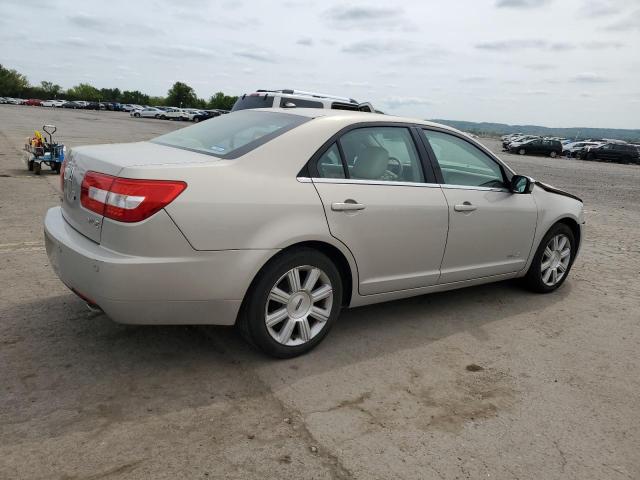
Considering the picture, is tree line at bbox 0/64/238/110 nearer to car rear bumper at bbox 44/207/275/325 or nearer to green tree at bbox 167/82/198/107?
green tree at bbox 167/82/198/107

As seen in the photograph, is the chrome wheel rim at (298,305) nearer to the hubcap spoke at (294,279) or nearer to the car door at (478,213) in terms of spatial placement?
the hubcap spoke at (294,279)

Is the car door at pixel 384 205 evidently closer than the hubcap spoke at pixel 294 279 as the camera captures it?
No

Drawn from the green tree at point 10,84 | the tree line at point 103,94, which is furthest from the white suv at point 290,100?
the green tree at point 10,84

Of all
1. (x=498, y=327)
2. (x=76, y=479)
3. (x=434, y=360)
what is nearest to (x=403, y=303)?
(x=498, y=327)

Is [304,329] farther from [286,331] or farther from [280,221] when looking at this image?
[280,221]

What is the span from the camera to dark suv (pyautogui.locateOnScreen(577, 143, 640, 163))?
39.5m

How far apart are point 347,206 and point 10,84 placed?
134m

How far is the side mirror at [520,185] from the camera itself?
4.68 meters

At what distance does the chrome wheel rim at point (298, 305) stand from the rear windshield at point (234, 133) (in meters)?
0.84

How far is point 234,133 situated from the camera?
3760mm

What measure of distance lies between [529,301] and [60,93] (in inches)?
5649

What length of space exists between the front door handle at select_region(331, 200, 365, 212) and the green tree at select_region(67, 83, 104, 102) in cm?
13397

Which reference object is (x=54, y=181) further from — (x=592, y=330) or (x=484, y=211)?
(x=592, y=330)

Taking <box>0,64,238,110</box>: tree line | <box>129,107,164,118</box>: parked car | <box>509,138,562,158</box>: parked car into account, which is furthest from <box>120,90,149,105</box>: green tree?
<box>509,138,562,158</box>: parked car
